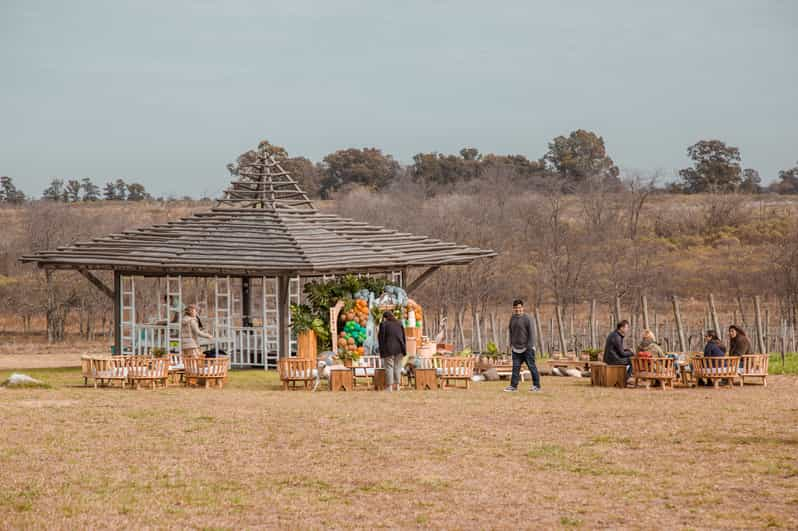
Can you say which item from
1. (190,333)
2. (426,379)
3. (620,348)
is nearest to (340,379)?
(426,379)

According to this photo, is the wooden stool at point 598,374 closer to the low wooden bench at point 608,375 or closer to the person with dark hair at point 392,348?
the low wooden bench at point 608,375

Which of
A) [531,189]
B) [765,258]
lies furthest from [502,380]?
[531,189]

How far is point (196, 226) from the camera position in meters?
29.4

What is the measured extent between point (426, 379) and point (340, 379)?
172 cm

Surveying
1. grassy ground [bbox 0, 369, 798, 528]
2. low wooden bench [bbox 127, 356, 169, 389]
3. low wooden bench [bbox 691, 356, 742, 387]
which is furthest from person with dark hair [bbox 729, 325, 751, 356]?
low wooden bench [bbox 127, 356, 169, 389]

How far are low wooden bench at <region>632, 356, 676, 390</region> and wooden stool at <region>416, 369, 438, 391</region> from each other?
13.1ft

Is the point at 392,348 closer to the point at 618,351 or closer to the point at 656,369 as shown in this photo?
the point at 618,351

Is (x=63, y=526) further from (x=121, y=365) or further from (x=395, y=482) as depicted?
(x=121, y=365)

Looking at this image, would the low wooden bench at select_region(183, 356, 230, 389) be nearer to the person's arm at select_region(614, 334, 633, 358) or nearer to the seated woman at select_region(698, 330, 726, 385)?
the person's arm at select_region(614, 334, 633, 358)

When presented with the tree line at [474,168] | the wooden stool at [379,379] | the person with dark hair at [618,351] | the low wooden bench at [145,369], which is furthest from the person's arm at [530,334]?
the tree line at [474,168]

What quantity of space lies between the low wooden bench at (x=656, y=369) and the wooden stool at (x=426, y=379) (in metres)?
3.98

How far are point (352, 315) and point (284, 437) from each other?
41.5 ft

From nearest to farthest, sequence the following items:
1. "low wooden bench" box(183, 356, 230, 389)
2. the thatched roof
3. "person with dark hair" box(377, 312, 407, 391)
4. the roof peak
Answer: "person with dark hair" box(377, 312, 407, 391)
"low wooden bench" box(183, 356, 230, 389)
the thatched roof
the roof peak

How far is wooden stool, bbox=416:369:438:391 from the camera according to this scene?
21219mm
